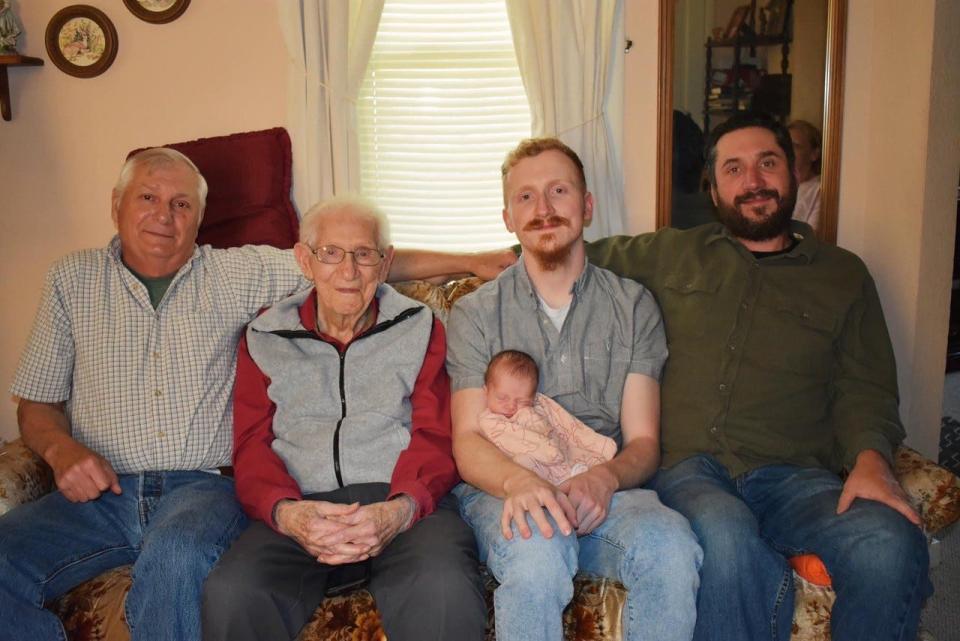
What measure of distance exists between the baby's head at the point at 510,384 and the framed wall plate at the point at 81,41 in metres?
2.10

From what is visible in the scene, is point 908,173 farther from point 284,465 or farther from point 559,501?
point 284,465

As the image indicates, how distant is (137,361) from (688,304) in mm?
1500

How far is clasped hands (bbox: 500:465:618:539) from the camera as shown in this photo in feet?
5.32

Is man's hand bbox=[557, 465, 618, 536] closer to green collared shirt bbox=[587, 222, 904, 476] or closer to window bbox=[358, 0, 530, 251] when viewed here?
green collared shirt bbox=[587, 222, 904, 476]

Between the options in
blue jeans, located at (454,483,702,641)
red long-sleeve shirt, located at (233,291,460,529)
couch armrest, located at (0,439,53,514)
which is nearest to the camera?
blue jeans, located at (454,483,702,641)

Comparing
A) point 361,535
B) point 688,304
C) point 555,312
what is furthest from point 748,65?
point 361,535

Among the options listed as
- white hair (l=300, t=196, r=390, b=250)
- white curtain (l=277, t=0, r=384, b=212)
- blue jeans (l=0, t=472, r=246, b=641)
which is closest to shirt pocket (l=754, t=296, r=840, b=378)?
white hair (l=300, t=196, r=390, b=250)

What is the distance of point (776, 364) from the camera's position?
6.77 feet

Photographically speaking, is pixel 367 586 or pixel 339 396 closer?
pixel 367 586

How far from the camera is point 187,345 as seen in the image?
209 cm

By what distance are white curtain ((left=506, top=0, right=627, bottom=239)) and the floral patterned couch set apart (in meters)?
1.41

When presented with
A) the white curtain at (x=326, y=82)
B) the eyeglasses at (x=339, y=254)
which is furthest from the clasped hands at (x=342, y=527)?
the white curtain at (x=326, y=82)

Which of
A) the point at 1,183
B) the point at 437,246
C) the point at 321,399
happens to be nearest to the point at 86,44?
the point at 1,183

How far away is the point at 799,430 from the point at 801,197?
3.97 feet
